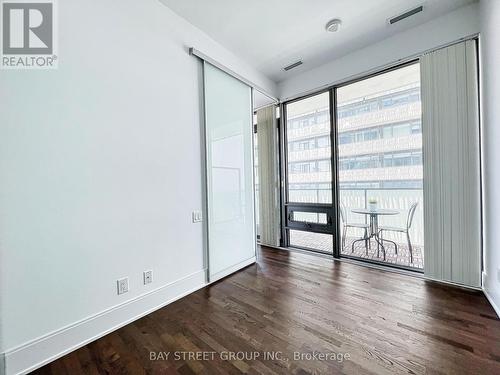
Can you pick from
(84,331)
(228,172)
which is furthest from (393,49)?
(84,331)

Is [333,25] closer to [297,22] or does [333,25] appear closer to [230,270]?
[297,22]

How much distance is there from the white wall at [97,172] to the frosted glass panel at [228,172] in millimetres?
227

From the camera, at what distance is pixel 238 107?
3111 mm

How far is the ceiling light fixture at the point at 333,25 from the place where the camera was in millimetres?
2483

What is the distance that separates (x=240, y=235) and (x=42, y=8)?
289cm

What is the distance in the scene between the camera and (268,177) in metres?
4.01

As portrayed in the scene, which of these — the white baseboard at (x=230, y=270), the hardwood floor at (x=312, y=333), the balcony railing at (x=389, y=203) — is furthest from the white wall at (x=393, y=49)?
the white baseboard at (x=230, y=270)

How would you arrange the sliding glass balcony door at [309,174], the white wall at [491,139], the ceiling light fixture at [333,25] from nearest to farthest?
the white wall at [491,139] → the ceiling light fixture at [333,25] → the sliding glass balcony door at [309,174]

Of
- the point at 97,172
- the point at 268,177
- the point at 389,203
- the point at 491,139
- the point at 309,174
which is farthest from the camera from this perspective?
the point at 268,177

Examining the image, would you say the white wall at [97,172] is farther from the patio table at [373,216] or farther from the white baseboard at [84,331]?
the patio table at [373,216]

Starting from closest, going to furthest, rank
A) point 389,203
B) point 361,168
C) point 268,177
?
point 389,203, point 361,168, point 268,177

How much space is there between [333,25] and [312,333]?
10.5 ft

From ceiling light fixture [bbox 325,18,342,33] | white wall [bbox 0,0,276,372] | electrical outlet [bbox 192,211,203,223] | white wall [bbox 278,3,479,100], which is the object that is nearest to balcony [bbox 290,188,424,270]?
white wall [bbox 278,3,479,100]

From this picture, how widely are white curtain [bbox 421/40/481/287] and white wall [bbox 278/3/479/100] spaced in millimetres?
175
